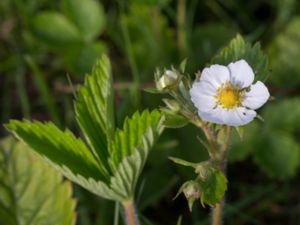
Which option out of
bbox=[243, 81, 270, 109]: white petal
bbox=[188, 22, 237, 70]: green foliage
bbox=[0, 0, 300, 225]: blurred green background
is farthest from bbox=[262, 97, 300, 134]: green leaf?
bbox=[243, 81, 270, 109]: white petal

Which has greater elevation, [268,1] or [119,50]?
[268,1]

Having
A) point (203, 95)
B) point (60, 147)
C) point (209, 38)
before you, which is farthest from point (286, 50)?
point (60, 147)

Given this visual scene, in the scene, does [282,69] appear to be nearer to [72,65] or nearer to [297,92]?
[297,92]

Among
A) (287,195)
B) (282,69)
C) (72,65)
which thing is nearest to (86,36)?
(72,65)

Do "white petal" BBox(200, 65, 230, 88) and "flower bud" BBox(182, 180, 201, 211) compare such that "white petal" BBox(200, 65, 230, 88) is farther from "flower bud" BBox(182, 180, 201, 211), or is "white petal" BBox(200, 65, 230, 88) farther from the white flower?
"flower bud" BBox(182, 180, 201, 211)

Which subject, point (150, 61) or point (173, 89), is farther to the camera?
point (150, 61)

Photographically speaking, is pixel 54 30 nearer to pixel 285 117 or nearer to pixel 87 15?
pixel 87 15

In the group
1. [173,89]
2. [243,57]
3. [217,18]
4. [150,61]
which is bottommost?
[173,89]
